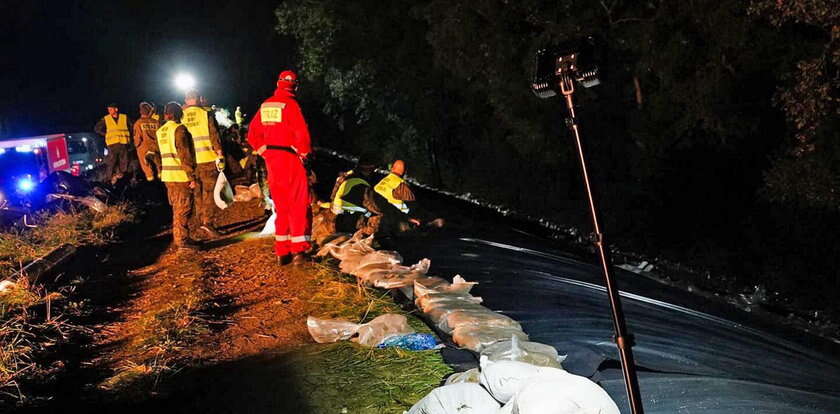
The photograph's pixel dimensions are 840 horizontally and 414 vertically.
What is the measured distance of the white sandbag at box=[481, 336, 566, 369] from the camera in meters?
2.94

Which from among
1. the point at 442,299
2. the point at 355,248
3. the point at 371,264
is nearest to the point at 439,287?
the point at 442,299

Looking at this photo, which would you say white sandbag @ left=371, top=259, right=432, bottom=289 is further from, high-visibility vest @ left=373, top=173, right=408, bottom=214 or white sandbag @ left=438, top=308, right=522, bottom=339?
high-visibility vest @ left=373, top=173, right=408, bottom=214

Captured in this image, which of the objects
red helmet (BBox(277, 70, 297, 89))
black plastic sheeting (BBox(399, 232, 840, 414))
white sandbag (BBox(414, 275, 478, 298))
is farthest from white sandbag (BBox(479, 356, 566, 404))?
red helmet (BBox(277, 70, 297, 89))

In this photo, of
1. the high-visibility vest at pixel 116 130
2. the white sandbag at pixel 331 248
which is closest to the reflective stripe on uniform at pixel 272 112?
the white sandbag at pixel 331 248

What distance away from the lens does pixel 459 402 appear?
2580mm

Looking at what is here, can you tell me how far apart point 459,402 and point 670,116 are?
326 inches

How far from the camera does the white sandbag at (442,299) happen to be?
4164 mm

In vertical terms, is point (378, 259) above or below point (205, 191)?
below

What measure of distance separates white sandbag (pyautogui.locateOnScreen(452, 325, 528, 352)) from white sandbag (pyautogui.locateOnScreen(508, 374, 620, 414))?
1.02 metres

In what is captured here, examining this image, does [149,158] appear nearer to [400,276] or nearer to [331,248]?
[331,248]

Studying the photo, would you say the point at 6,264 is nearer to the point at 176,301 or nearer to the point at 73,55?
the point at 176,301

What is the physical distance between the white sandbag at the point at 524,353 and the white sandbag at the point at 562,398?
54 cm

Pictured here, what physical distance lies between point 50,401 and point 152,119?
6.54m

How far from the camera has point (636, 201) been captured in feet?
37.2
